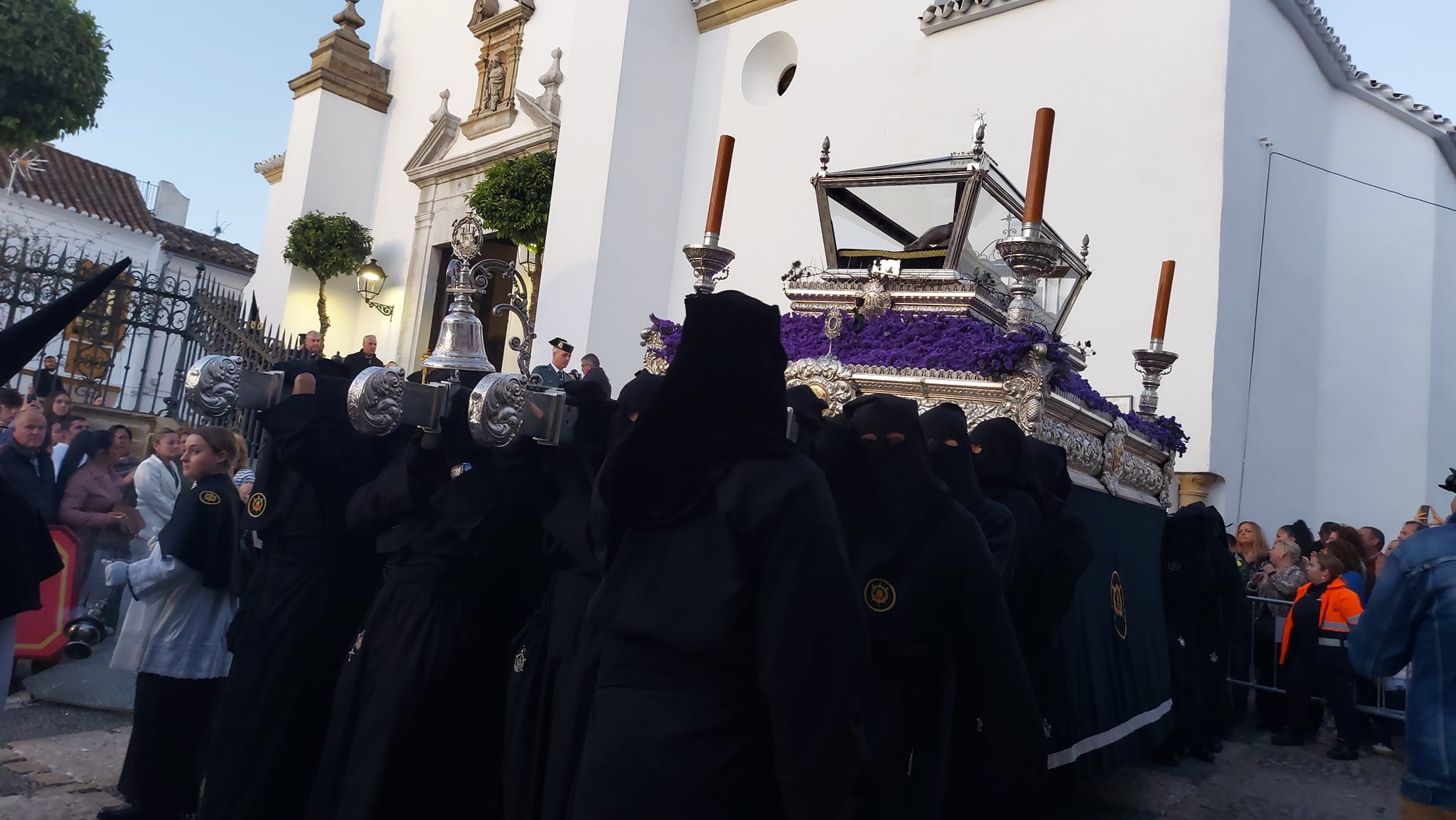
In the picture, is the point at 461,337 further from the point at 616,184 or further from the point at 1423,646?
the point at 616,184

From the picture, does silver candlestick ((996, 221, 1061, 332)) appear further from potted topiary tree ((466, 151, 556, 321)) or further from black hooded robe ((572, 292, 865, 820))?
Answer: potted topiary tree ((466, 151, 556, 321))

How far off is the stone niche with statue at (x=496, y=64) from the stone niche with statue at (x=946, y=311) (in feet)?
34.1

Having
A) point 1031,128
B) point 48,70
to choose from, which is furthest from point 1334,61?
point 48,70

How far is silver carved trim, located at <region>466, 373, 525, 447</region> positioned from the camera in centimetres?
296

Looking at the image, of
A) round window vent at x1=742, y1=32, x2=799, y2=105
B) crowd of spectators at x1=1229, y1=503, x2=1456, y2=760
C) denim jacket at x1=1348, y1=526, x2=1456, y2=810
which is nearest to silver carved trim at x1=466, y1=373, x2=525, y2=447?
denim jacket at x1=1348, y1=526, x2=1456, y2=810

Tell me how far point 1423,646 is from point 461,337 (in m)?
3.36

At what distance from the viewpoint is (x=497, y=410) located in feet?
9.79

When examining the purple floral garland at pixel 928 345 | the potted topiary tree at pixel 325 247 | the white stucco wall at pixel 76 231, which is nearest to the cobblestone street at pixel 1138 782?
the purple floral garland at pixel 928 345

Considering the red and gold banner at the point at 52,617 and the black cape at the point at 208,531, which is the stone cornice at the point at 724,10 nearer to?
the red and gold banner at the point at 52,617

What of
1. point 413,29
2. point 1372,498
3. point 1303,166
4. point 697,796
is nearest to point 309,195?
point 413,29

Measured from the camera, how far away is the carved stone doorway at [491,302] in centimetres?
1403

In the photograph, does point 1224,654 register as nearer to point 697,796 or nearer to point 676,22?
point 697,796

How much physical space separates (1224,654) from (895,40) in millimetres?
7365

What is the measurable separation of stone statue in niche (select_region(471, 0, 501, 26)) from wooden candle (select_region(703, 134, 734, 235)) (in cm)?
1164
